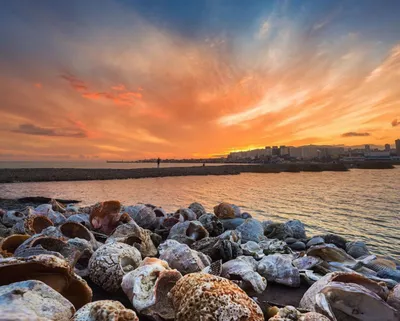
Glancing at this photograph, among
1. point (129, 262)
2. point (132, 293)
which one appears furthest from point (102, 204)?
point (132, 293)

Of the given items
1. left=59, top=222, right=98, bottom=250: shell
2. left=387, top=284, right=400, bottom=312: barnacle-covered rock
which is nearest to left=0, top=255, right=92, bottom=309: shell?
left=59, top=222, right=98, bottom=250: shell

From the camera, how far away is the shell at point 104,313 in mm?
2102

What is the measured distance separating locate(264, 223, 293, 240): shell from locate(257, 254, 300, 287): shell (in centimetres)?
386

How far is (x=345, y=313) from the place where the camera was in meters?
3.17

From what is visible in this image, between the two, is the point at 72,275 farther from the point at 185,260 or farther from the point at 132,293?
the point at 185,260

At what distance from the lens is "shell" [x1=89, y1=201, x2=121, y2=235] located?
22.7ft

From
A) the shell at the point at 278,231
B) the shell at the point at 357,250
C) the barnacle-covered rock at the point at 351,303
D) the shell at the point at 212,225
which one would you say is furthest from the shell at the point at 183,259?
the shell at the point at 278,231

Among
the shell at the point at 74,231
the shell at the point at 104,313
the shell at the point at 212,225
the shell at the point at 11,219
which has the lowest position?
the shell at the point at 212,225

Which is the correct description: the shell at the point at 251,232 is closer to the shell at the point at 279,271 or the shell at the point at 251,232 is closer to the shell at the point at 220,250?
the shell at the point at 220,250

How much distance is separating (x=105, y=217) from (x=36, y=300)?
4969 mm

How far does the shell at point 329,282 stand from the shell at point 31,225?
193 inches

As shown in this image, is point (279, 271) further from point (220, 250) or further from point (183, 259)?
point (183, 259)

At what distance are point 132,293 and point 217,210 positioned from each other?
296 inches

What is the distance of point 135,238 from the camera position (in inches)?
215
